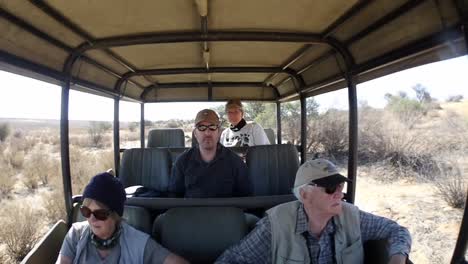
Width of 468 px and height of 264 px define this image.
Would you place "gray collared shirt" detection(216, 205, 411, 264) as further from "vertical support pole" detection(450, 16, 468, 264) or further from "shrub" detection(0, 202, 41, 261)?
"shrub" detection(0, 202, 41, 261)

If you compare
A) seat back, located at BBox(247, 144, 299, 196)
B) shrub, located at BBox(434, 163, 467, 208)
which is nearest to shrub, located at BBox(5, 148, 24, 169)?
seat back, located at BBox(247, 144, 299, 196)

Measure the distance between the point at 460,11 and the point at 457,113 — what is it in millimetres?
995

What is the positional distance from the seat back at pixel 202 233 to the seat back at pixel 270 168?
54.7 inches

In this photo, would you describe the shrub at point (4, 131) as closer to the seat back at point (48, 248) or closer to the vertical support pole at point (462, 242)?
the seat back at point (48, 248)

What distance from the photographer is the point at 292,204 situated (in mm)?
2012

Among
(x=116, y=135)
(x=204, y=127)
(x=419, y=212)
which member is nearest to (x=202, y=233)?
(x=204, y=127)

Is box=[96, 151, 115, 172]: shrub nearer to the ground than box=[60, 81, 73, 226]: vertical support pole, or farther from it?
nearer to the ground

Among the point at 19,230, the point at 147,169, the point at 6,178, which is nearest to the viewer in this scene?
the point at 147,169

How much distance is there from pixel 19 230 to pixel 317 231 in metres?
6.35

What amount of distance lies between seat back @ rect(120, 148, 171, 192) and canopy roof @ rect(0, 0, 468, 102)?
926mm

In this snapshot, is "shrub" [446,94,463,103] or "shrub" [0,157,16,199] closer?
"shrub" [446,94,463,103]

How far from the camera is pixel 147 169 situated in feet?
11.9

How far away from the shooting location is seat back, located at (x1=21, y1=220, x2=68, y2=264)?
1905mm

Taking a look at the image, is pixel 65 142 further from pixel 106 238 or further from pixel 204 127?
pixel 106 238
